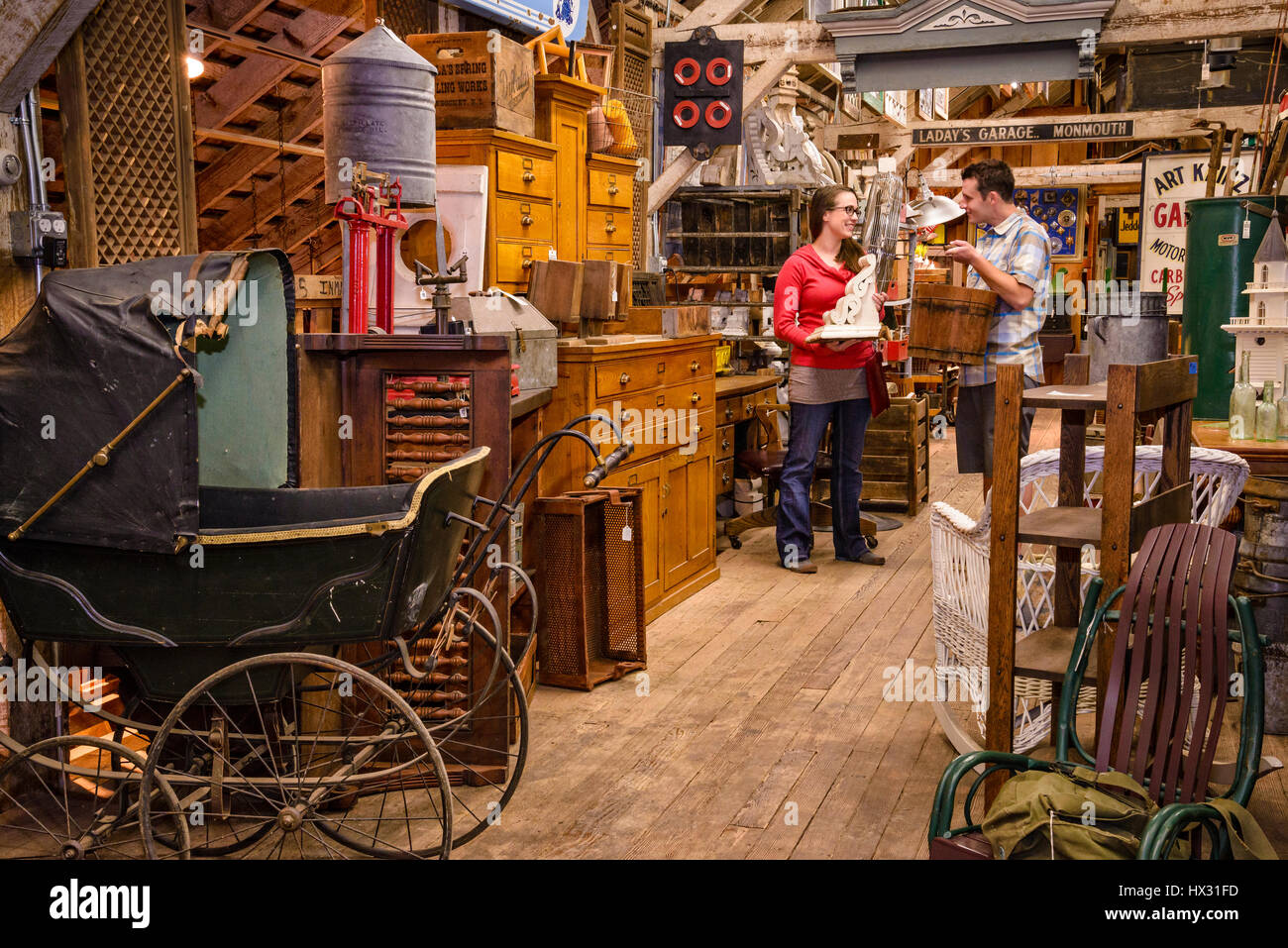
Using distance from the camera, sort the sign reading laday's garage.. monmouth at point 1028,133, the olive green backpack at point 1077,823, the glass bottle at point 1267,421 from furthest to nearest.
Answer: the sign reading laday's garage.. monmouth at point 1028,133 → the glass bottle at point 1267,421 → the olive green backpack at point 1077,823

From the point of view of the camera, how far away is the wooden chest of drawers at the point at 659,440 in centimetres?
505

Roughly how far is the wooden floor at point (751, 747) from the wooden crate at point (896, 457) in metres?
2.08

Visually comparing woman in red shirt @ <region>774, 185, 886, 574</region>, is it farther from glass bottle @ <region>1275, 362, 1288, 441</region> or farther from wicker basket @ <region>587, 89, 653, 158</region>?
glass bottle @ <region>1275, 362, 1288, 441</region>

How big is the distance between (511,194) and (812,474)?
2.19 meters

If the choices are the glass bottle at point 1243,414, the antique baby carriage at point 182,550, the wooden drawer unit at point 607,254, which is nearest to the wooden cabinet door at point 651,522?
the wooden drawer unit at point 607,254

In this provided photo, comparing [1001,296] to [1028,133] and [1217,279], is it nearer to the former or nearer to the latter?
[1217,279]

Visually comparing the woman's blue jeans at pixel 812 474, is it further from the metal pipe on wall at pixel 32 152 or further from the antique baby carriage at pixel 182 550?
the metal pipe on wall at pixel 32 152

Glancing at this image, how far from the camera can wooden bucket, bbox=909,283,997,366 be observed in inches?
191

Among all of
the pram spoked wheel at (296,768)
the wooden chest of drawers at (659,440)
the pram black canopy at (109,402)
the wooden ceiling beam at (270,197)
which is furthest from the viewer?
the wooden ceiling beam at (270,197)

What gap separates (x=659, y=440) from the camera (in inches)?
224

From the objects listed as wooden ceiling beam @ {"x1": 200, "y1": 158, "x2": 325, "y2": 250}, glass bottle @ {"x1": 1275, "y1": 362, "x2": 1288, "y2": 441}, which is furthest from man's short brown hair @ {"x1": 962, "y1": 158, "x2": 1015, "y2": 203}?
wooden ceiling beam @ {"x1": 200, "y1": 158, "x2": 325, "y2": 250}

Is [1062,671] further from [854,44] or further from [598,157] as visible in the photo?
[854,44]

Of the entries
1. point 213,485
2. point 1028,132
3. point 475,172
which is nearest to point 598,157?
point 475,172

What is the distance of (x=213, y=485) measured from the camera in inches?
134
